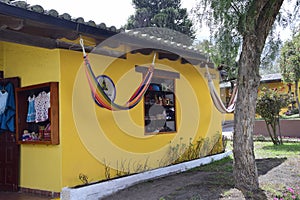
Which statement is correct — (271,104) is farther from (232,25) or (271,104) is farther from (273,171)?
(232,25)

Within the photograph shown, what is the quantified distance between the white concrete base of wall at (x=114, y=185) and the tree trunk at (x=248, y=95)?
181 cm

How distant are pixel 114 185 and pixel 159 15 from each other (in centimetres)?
1757

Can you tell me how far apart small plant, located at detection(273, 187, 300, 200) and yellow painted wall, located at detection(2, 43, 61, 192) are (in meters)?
3.18

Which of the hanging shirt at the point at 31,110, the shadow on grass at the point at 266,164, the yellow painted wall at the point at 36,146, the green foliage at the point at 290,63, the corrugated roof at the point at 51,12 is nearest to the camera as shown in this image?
the corrugated roof at the point at 51,12

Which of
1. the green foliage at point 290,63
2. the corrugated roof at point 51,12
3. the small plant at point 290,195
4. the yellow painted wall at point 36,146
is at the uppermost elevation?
the green foliage at point 290,63

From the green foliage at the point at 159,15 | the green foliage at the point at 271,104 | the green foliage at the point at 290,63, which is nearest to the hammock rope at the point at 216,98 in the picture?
the green foliage at the point at 271,104

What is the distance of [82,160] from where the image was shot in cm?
490

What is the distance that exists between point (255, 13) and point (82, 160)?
335cm

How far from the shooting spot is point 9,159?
5.38 m

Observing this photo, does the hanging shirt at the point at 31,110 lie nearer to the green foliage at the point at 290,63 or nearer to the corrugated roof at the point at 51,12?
the corrugated roof at the point at 51,12

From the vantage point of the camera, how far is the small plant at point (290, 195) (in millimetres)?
4352

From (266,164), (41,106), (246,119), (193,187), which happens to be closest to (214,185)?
(193,187)

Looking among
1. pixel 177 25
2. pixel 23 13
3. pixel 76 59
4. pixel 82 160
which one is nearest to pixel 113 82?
pixel 76 59

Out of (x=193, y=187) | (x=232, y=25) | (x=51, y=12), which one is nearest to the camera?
(x=51, y=12)
